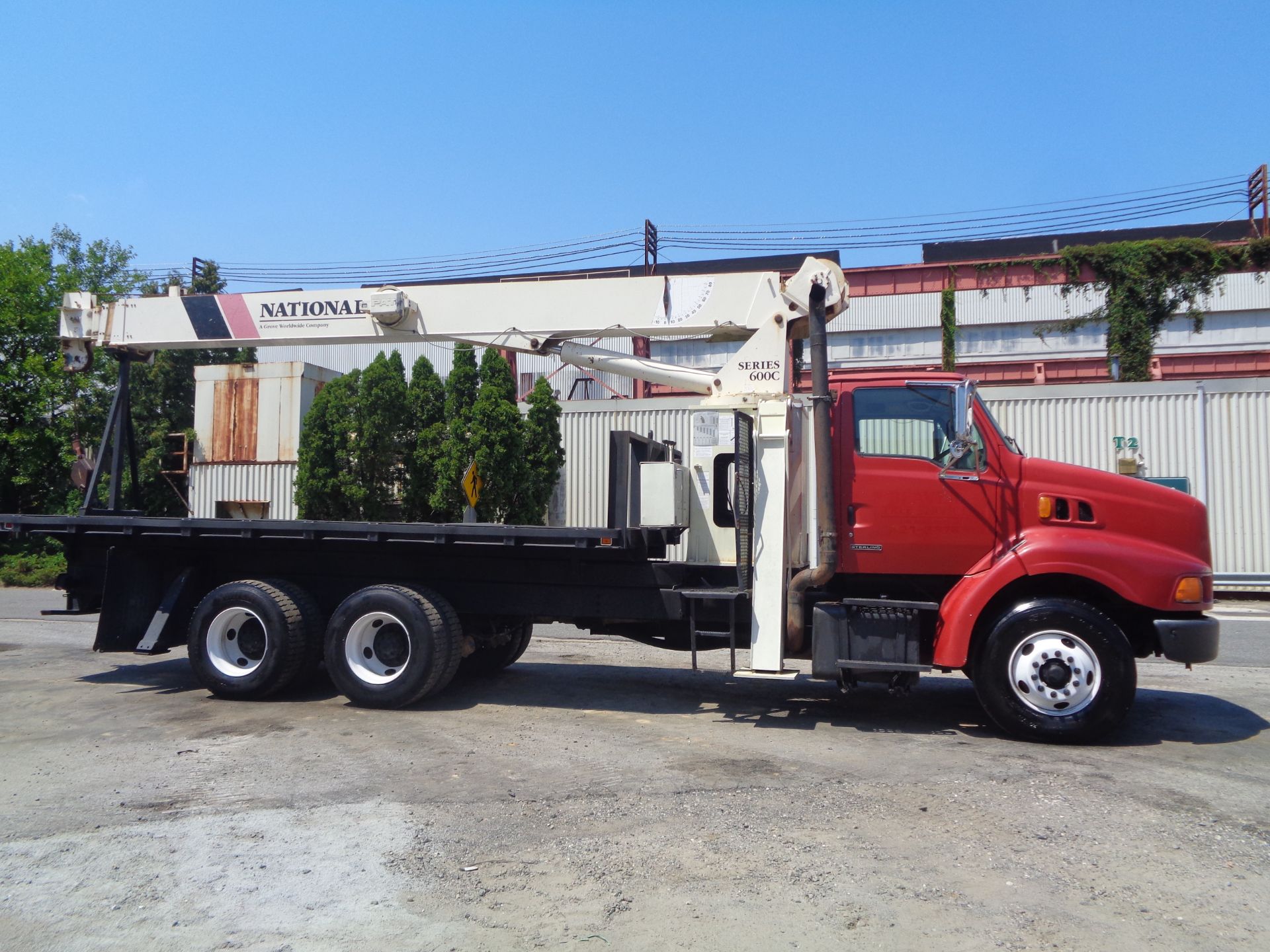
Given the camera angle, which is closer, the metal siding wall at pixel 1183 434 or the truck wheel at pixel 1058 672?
the truck wheel at pixel 1058 672

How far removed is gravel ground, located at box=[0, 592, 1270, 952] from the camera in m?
4.01

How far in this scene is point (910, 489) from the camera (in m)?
7.46

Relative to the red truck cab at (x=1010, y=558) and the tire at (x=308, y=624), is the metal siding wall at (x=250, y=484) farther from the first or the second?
the red truck cab at (x=1010, y=558)

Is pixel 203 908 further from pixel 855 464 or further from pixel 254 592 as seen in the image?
pixel 855 464

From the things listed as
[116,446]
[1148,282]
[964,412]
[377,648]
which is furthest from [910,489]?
[1148,282]

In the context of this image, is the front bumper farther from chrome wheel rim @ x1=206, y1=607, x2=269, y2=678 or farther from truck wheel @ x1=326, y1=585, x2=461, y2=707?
chrome wheel rim @ x1=206, y1=607, x2=269, y2=678

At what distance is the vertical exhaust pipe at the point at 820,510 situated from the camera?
290 inches

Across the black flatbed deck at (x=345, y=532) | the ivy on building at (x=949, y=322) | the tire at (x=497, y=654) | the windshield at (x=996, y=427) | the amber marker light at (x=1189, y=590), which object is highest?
the ivy on building at (x=949, y=322)

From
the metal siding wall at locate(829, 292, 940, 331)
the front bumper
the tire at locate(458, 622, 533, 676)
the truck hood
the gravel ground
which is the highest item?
the metal siding wall at locate(829, 292, 940, 331)

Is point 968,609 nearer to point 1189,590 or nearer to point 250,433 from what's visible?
point 1189,590

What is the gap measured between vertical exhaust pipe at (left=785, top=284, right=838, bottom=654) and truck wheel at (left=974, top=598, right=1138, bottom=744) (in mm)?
1300

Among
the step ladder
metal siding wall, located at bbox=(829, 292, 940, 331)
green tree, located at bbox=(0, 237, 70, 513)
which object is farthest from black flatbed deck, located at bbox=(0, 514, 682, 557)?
metal siding wall, located at bbox=(829, 292, 940, 331)

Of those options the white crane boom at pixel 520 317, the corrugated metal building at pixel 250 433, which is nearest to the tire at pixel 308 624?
the white crane boom at pixel 520 317

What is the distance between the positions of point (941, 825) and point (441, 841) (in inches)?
103
